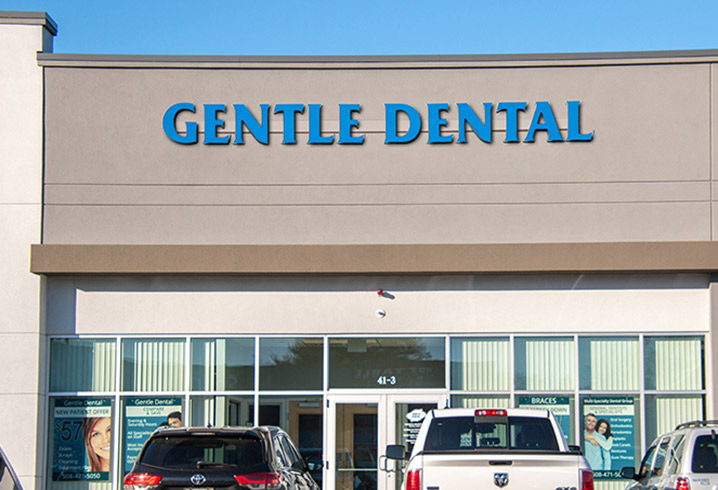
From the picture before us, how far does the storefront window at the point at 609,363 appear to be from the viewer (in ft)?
61.6

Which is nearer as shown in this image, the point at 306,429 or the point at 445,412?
the point at 445,412

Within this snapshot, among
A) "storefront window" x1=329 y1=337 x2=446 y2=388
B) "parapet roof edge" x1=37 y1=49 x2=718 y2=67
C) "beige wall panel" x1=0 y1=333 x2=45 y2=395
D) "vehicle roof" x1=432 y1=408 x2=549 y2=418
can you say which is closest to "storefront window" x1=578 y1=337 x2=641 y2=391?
"storefront window" x1=329 y1=337 x2=446 y2=388

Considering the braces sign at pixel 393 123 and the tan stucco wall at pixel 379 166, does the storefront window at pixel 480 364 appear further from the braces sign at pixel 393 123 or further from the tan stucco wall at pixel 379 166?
the braces sign at pixel 393 123

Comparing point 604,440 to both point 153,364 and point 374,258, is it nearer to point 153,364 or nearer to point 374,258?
point 374,258

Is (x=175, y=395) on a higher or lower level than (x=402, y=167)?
lower

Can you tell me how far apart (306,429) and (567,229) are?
5.78m

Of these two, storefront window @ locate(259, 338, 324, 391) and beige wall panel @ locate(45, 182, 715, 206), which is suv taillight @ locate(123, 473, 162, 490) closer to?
storefront window @ locate(259, 338, 324, 391)

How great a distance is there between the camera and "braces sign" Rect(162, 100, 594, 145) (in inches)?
750

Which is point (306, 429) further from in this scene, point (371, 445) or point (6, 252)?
point (6, 252)

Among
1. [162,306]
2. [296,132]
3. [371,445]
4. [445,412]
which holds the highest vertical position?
[296,132]

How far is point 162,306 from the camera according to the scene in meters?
19.0

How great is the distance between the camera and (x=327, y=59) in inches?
758

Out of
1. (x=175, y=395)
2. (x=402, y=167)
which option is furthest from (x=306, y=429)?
(x=402, y=167)

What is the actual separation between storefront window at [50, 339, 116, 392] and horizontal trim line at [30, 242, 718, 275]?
137 centimetres
